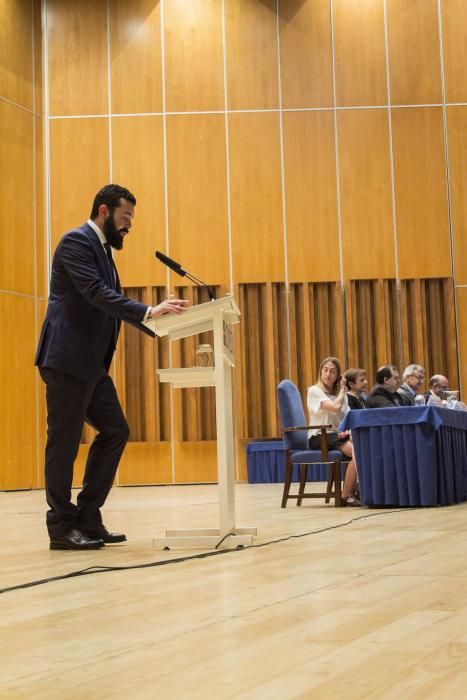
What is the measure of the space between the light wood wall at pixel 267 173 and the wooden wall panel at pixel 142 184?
22 millimetres

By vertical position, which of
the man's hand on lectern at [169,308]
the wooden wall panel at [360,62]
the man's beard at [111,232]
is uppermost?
the wooden wall panel at [360,62]

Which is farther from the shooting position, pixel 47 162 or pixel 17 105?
pixel 47 162

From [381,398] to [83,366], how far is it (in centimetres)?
300

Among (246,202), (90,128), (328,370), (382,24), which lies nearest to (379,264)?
(246,202)

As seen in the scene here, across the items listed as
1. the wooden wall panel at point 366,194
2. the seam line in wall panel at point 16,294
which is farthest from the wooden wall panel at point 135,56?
the seam line in wall panel at point 16,294

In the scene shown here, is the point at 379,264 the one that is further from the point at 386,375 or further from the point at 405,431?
the point at 405,431

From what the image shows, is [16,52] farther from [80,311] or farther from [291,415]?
[80,311]

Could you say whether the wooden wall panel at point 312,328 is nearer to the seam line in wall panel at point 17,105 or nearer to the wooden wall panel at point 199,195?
the wooden wall panel at point 199,195

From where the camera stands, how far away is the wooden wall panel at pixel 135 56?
10.3 metres

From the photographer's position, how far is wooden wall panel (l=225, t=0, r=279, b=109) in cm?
1038

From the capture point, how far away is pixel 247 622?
1.79 m

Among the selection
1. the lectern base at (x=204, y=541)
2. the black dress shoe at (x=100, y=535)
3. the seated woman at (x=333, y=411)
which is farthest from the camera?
the seated woman at (x=333, y=411)

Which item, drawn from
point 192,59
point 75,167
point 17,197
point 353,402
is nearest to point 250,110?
point 192,59

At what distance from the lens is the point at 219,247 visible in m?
10.2
